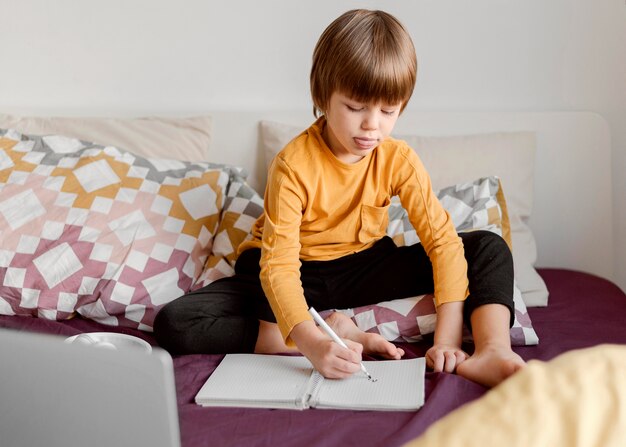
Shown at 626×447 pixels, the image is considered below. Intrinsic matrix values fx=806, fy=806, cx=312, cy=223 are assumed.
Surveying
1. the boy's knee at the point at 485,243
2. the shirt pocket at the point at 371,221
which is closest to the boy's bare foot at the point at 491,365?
the boy's knee at the point at 485,243

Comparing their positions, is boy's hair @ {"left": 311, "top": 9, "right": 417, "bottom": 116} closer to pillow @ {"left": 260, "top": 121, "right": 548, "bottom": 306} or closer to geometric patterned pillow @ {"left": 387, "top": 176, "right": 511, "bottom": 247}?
geometric patterned pillow @ {"left": 387, "top": 176, "right": 511, "bottom": 247}

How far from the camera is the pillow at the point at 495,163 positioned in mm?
1854

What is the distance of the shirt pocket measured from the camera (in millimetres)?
1537

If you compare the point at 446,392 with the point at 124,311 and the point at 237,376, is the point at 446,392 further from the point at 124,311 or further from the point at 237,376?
the point at 124,311

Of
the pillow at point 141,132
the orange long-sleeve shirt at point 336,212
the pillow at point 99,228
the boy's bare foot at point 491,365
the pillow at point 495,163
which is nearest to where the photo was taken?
the boy's bare foot at point 491,365

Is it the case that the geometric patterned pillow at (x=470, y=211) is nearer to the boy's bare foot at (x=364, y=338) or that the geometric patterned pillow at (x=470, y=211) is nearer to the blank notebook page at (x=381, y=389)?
the boy's bare foot at (x=364, y=338)

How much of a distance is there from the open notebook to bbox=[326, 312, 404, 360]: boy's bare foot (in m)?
0.04

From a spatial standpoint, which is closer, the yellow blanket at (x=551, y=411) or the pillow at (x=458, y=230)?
the yellow blanket at (x=551, y=411)

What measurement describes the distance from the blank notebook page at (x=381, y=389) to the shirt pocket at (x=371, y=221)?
316 mm

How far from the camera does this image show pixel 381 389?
1.22 m

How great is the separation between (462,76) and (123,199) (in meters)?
0.90

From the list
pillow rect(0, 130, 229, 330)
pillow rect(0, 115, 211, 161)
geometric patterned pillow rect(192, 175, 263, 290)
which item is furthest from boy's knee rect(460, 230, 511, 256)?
pillow rect(0, 115, 211, 161)

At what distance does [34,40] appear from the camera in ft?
7.16

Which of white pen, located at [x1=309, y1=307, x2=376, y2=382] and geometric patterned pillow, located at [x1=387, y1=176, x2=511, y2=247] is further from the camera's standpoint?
geometric patterned pillow, located at [x1=387, y1=176, x2=511, y2=247]
